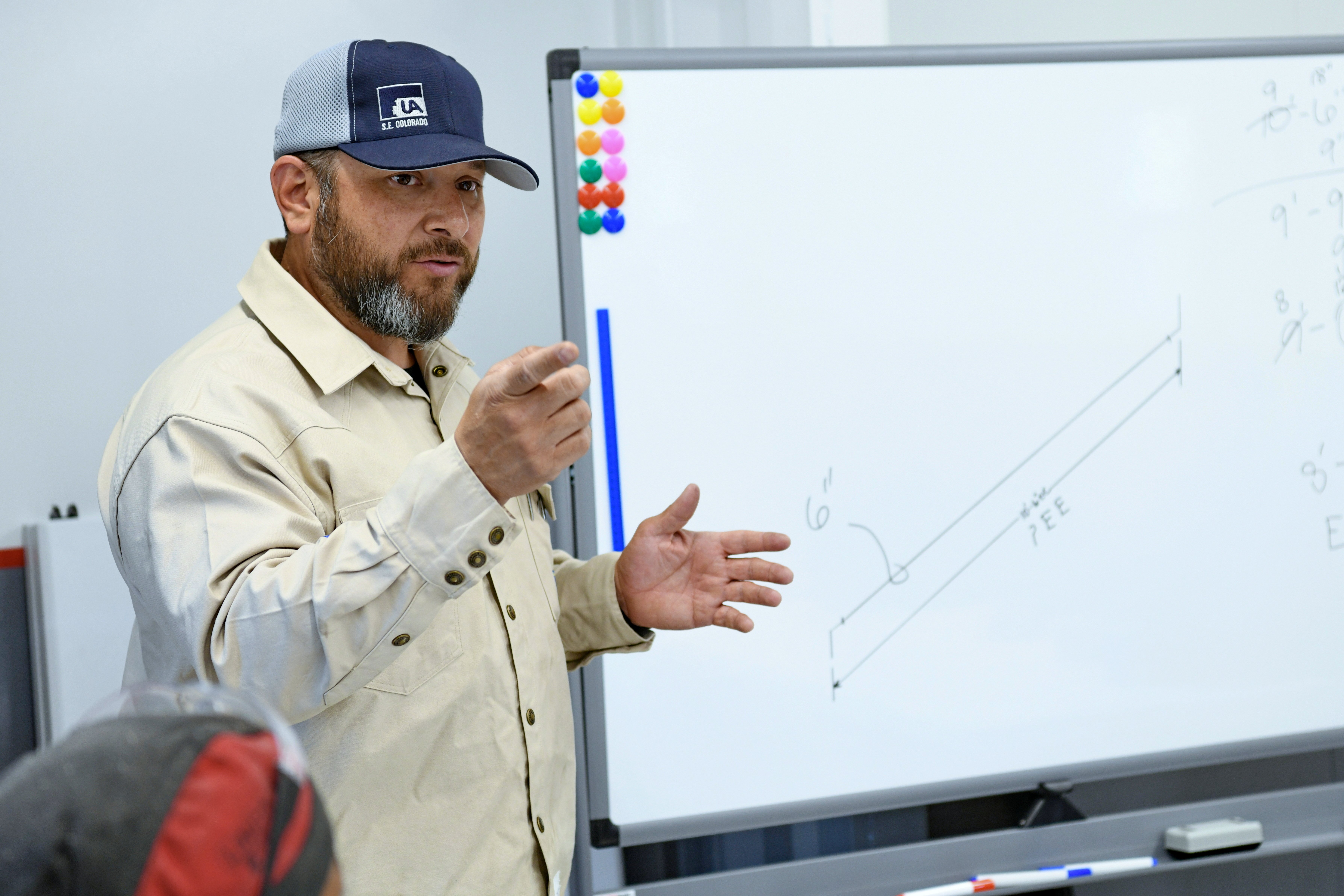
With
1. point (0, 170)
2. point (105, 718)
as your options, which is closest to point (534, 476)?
point (105, 718)

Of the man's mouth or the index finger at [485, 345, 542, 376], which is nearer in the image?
the index finger at [485, 345, 542, 376]

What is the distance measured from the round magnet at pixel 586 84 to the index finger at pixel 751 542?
634 millimetres

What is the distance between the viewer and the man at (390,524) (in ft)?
2.43

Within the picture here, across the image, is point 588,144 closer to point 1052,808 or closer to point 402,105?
point 402,105

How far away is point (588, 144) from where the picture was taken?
1348 millimetres

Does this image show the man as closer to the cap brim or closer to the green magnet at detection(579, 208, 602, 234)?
the cap brim

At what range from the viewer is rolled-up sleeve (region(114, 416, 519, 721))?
73 centimetres

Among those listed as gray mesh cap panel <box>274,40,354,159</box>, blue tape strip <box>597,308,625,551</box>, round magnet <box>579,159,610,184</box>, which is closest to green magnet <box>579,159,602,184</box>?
round magnet <box>579,159,610,184</box>

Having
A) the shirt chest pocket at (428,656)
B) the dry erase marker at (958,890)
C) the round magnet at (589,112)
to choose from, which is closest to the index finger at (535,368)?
the shirt chest pocket at (428,656)

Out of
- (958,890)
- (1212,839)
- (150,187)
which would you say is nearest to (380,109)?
(150,187)

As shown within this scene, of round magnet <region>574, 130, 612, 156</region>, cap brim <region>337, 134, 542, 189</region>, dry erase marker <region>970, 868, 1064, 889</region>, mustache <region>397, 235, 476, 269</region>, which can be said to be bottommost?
dry erase marker <region>970, 868, 1064, 889</region>

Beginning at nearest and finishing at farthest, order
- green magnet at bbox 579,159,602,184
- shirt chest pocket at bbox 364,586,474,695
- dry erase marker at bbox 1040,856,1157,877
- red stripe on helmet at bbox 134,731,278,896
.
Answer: red stripe on helmet at bbox 134,731,278,896 → shirt chest pocket at bbox 364,586,474,695 → green magnet at bbox 579,159,602,184 → dry erase marker at bbox 1040,856,1157,877

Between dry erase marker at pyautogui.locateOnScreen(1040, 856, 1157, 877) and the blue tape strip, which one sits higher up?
the blue tape strip

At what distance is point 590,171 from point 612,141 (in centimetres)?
5
